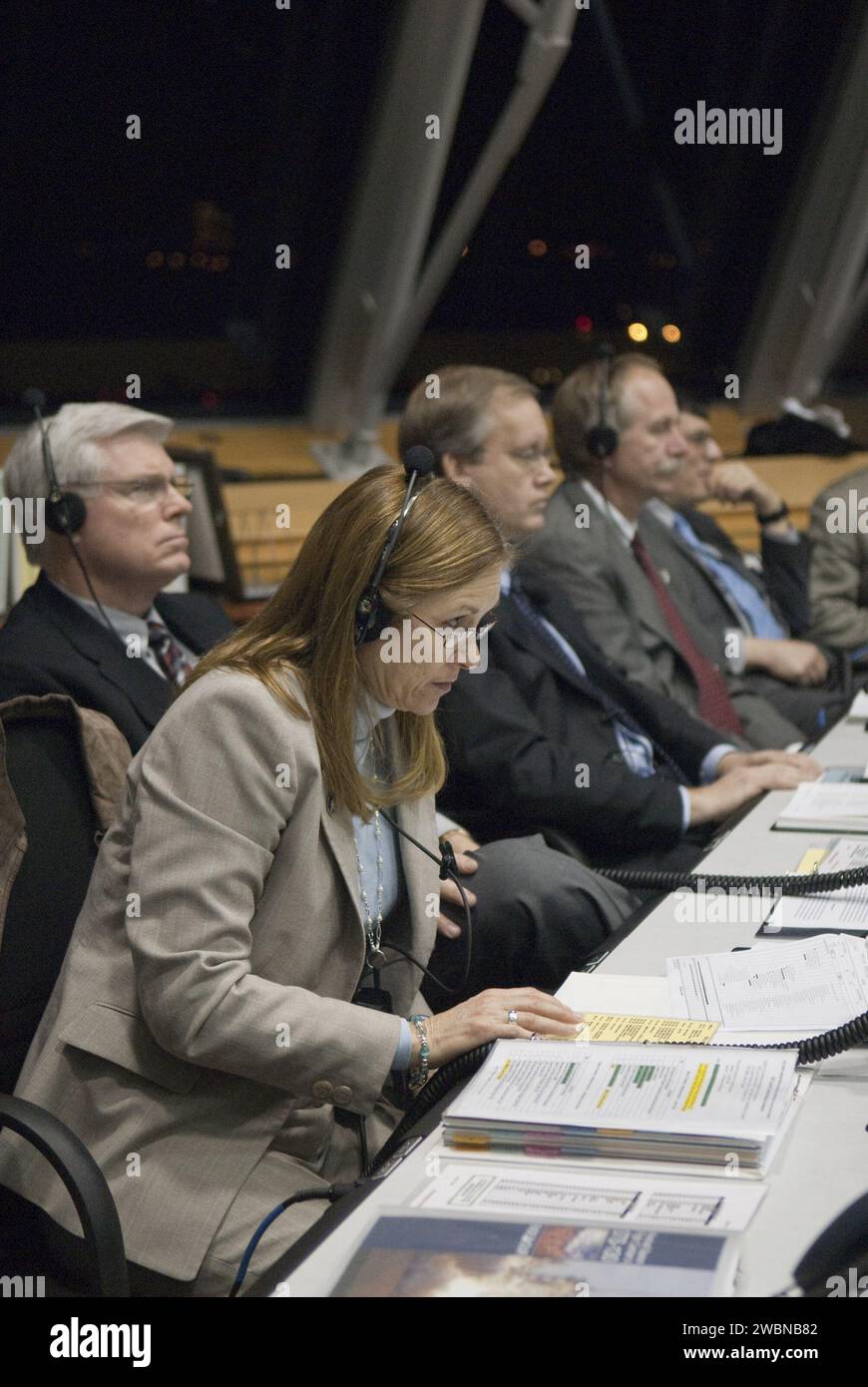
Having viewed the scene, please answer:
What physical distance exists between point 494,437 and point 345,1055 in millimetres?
1860

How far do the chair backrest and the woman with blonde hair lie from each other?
0.37ft

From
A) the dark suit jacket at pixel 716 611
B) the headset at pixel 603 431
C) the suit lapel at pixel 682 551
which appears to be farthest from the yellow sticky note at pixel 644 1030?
the suit lapel at pixel 682 551

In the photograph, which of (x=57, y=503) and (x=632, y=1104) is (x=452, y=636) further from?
(x=57, y=503)

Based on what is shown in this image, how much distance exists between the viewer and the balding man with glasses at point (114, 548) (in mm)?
2619

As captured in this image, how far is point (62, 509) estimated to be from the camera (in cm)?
271

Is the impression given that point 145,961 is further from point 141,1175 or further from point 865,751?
point 865,751

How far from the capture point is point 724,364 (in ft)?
25.3

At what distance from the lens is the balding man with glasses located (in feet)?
8.59

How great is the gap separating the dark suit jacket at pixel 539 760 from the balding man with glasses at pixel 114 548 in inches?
20.8

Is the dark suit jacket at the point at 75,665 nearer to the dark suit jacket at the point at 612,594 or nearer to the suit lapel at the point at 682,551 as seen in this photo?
the dark suit jacket at the point at 612,594

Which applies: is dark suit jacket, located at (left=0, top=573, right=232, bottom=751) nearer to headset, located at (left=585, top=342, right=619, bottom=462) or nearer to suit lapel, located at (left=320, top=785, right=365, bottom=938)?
suit lapel, located at (left=320, top=785, right=365, bottom=938)

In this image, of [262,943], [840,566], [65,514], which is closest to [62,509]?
[65,514]
